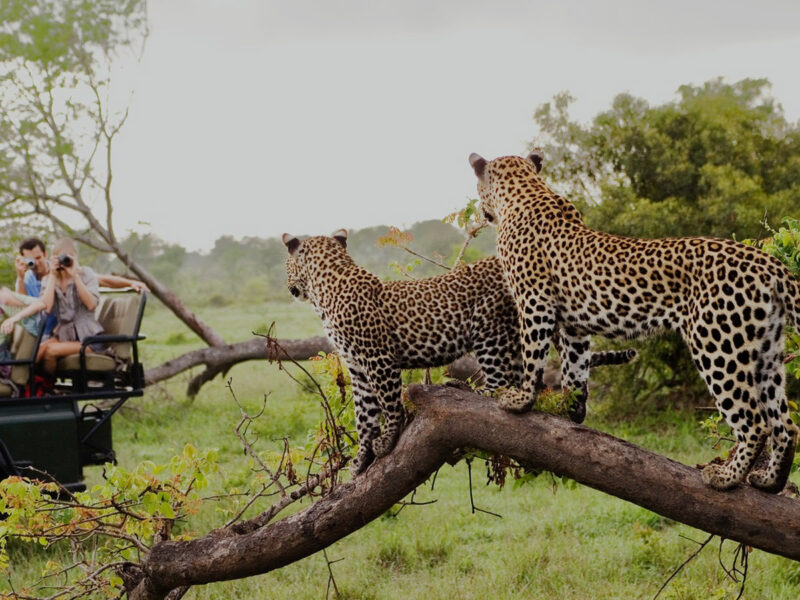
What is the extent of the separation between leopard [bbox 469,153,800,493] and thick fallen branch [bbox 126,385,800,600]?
0.11 metres

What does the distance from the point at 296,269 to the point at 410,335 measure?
770 mm

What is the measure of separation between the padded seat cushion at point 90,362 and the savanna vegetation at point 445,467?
128cm

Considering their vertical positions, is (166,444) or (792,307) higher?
(792,307)

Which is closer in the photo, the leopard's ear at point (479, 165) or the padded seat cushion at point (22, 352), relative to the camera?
the leopard's ear at point (479, 165)

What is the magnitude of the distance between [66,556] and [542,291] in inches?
219

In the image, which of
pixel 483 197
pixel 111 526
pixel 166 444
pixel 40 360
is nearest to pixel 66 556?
pixel 40 360

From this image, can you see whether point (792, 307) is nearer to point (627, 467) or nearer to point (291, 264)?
point (627, 467)

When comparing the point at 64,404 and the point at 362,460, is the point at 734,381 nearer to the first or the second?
the point at 362,460

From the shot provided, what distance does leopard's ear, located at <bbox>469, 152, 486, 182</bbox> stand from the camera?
14.2ft

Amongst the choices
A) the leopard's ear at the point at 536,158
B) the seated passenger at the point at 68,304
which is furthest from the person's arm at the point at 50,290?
the leopard's ear at the point at 536,158

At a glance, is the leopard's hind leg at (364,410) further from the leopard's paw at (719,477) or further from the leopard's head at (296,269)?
the leopard's paw at (719,477)

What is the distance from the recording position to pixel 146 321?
30.5 metres

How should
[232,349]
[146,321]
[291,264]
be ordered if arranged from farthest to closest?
[146,321], [232,349], [291,264]

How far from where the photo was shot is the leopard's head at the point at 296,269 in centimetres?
466
